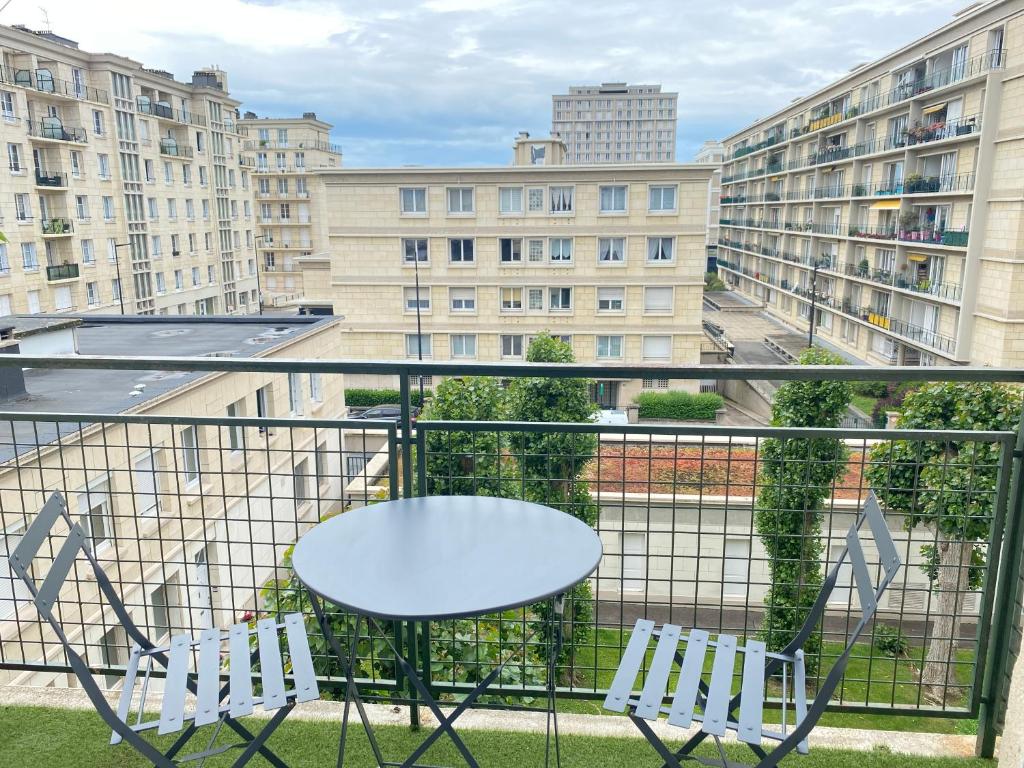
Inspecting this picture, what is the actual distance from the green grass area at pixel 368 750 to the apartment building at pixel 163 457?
3.68 ft

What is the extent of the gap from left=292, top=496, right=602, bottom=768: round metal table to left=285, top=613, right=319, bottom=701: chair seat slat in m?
0.08

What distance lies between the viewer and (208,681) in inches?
75.7

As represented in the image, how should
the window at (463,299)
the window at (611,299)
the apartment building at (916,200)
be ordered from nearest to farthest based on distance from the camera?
1. the apartment building at (916,200)
2. the window at (611,299)
3. the window at (463,299)

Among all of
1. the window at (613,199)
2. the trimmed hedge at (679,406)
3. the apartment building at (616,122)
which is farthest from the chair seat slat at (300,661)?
the apartment building at (616,122)

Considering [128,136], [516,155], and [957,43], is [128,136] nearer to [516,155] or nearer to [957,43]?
[516,155]

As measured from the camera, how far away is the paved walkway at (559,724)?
8.38 feet

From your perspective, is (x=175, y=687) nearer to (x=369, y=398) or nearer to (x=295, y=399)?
(x=295, y=399)

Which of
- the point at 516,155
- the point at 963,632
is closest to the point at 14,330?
the point at 963,632

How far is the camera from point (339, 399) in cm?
2042

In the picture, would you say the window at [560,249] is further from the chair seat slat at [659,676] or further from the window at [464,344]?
the chair seat slat at [659,676]

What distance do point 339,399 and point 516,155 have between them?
22035mm

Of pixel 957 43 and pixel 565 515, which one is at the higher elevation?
pixel 957 43

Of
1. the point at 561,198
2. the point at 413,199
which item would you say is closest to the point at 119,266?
the point at 413,199

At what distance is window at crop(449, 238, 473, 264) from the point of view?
113 ft
